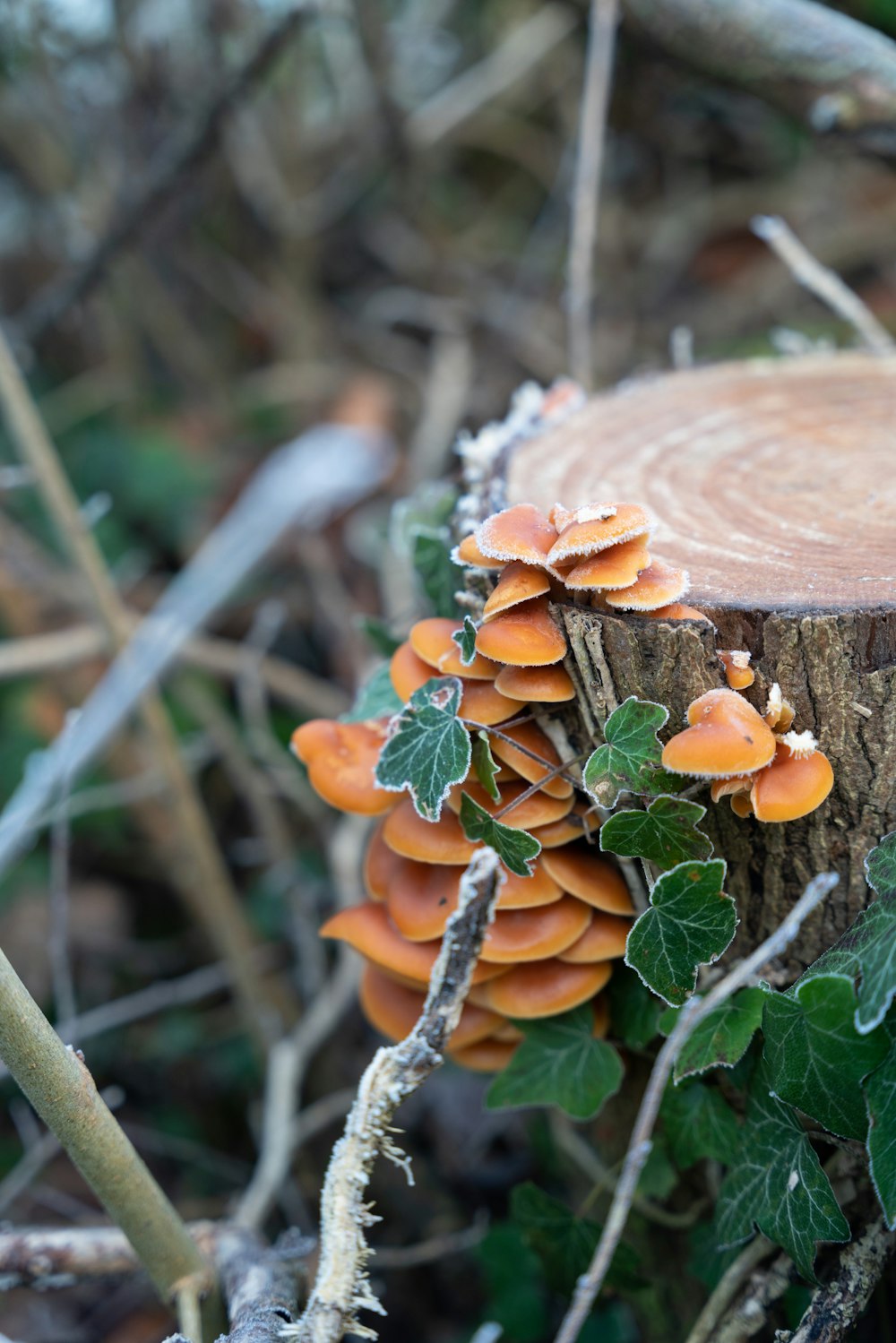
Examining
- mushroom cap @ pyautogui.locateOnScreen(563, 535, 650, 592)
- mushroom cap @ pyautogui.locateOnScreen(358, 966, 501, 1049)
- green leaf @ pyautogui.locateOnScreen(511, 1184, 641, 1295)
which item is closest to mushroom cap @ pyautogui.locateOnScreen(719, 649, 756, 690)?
mushroom cap @ pyautogui.locateOnScreen(563, 535, 650, 592)

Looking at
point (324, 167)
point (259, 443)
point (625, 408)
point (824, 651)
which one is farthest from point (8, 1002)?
point (324, 167)

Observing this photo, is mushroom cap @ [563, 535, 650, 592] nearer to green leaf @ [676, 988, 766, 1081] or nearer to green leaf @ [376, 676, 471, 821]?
green leaf @ [376, 676, 471, 821]

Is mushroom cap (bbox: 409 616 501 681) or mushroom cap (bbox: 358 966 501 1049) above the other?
mushroom cap (bbox: 409 616 501 681)

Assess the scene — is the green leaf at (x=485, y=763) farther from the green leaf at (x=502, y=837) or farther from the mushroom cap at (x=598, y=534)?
the mushroom cap at (x=598, y=534)

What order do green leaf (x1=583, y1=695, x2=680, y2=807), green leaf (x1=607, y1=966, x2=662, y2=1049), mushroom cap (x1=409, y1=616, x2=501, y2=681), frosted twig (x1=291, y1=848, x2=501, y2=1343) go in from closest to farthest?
frosted twig (x1=291, y1=848, x2=501, y2=1343), green leaf (x1=583, y1=695, x2=680, y2=807), mushroom cap (x1=409, y1=616, x2=501, y2=681), green leaf (x1=607, y1=966, x2=662, y2=1049)

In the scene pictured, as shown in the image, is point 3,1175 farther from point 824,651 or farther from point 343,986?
point 824,651

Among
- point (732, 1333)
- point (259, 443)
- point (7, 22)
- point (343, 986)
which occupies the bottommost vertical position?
point (343, 986)

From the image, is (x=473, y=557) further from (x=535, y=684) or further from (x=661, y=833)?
(x=661, y=833)
